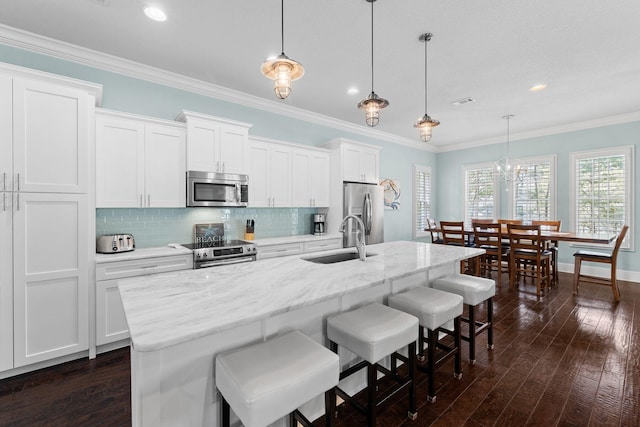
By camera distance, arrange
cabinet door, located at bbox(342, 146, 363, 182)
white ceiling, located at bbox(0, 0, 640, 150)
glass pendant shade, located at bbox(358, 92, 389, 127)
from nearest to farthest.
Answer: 1. glass pendant shade, located at bbox(358, 92, 389, 127)
2. white ceiling, located at bbox(0, 0, 640, 150)
3. cabinet door, located at bbox(342, 146, 363, 182)

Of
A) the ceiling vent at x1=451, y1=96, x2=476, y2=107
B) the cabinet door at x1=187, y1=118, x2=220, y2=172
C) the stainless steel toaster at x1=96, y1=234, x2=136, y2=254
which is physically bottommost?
the stainless steel toaster at x1=96, y1=234, x2=136, y2=254

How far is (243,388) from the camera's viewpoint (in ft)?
3.54

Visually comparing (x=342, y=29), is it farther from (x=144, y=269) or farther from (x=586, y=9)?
(x=144, y=269)

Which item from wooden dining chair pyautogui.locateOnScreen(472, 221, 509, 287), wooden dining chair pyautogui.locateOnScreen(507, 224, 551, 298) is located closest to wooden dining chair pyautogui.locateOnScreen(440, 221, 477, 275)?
wooden dining chair pyautogui.locateOnScreen(472, 221, 509, 287)

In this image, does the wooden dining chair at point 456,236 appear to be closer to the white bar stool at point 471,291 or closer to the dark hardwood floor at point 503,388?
the dark hardwood floor at point 503,388

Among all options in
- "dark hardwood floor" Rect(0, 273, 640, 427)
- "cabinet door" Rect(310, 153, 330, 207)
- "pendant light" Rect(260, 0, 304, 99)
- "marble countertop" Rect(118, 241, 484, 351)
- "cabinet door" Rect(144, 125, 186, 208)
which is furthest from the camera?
"cabinet door" Rect(310, 153, 330, 207)

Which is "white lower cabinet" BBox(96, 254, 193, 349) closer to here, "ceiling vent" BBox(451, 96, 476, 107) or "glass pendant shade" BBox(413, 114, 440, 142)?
"glass pendant shade" BBox(413, 114, 440, 142)

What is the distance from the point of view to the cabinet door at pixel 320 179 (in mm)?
4527

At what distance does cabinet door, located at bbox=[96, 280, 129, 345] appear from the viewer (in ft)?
8.43

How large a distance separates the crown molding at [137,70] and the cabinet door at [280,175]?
720 millimetres

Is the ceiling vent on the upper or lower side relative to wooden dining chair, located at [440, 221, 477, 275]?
upper

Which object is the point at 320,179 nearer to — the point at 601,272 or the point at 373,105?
the point at 373,105

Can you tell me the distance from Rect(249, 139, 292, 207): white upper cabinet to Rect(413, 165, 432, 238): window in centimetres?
380

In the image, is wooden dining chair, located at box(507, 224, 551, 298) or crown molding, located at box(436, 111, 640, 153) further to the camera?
crown molding, located at box(436, 111, 640, 153)
